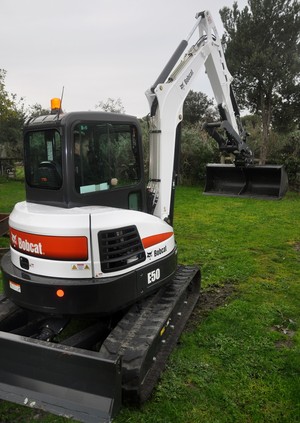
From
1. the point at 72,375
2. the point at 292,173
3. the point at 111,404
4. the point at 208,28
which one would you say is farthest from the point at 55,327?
the point at 292,173

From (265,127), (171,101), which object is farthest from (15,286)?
(265,127)

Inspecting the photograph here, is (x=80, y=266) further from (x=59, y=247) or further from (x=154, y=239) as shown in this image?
(x=154, y=239)

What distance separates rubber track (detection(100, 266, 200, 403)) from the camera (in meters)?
2.62

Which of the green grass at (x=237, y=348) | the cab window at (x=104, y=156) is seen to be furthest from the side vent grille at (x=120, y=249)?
the green grass at (x=237, y=348)

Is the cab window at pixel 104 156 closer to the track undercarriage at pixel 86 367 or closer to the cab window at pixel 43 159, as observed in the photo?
the cab window at pixel 43 159

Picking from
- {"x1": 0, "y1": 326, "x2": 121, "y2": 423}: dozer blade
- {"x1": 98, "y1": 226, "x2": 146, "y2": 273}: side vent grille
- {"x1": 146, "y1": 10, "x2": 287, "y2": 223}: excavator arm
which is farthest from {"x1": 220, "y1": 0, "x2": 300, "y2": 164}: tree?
{"x1": 0, "y1": 326, "x2": 121, "y2": 423}: dozer blade

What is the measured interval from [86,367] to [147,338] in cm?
60

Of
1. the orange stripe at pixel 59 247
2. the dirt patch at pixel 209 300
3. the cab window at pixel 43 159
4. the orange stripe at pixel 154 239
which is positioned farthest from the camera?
the dirt patch at pixel 209 300

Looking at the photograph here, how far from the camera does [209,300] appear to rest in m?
4.55

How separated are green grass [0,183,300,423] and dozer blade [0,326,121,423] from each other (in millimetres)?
235

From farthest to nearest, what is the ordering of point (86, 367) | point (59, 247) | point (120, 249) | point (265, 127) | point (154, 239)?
point (265, 127) < point (154, 239) < point (120, 249) < point (59, 247) < point (86, 367)

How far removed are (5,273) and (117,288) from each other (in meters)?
1.02

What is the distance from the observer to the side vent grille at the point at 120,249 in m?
2.85

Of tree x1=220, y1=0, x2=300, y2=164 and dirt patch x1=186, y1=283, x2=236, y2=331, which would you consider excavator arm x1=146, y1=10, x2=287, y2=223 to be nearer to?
dirt patch x1=186, y1=283, x2=236, y2=331
